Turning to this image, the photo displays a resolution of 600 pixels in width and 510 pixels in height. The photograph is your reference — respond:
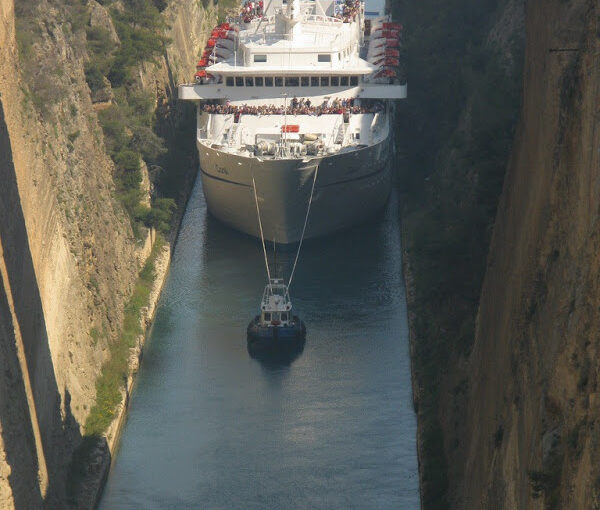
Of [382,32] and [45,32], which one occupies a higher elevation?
[45,32]

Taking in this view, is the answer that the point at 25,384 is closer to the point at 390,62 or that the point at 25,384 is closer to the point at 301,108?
the point at 301,108

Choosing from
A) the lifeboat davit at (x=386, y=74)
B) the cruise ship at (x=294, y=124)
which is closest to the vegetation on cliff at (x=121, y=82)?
the cruise ship at (x=294, y=124)

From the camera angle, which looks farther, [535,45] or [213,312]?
[213,312]

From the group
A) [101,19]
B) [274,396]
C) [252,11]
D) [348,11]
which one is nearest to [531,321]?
[274,396]

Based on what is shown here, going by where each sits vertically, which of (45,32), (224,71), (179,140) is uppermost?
(45,32)

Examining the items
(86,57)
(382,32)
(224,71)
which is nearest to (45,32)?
(86,57)

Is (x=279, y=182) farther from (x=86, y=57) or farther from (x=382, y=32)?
(x=382, y=32)

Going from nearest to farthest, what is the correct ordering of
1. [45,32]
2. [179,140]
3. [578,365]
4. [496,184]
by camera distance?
[578,365] → [496,184] → [45,32] → [179,140]

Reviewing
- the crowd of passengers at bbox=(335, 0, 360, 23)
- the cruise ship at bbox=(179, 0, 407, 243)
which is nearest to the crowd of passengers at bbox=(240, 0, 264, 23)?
the cruise ship at bbox=(179, 0, 407, 243)
